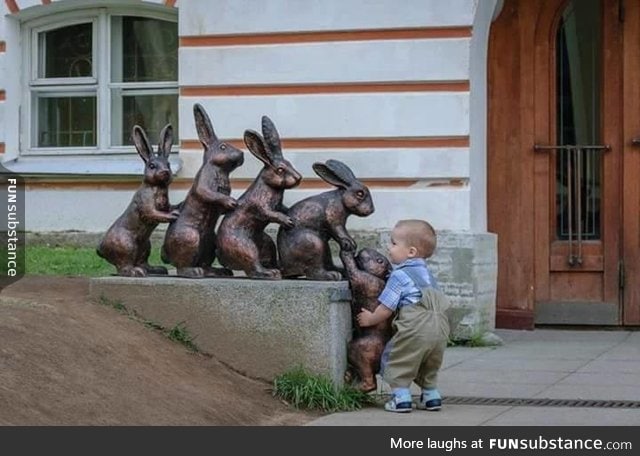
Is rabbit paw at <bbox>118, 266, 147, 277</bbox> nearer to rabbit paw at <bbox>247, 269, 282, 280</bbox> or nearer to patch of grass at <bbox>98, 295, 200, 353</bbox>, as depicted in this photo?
patch of grass at <bbox>98, 295, 200, 353</bbox>

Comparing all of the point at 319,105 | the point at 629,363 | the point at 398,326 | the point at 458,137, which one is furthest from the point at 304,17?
the point at 398,326

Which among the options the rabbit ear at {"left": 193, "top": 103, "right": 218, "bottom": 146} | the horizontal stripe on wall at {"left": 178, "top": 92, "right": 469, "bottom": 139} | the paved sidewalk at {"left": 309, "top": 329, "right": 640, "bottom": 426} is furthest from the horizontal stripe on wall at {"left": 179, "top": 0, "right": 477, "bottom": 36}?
the rabbit ear at {"left": 193, "top": 103, "right": 218, "bottom": 146}

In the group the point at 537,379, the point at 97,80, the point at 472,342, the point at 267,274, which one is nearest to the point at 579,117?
the point at 472,342

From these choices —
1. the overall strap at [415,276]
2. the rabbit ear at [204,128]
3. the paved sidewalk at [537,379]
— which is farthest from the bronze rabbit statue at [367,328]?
the rabbit ear at [204,128]

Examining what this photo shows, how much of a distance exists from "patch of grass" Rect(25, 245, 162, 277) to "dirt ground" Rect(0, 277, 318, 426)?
2912mm

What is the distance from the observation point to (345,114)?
13516 millimetres

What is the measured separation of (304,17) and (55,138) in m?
3.51

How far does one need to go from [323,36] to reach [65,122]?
3471mm

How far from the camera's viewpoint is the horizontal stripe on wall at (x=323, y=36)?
1330cm

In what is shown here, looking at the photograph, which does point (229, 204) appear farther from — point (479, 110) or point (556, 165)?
point (556, 165)

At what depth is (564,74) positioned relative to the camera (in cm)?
1411

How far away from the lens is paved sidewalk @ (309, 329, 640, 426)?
8594 mm

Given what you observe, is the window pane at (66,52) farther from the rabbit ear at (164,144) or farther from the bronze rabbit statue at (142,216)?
the bronze rabbit statue at (142,216)

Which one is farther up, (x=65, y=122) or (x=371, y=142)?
(x=65, y=122)
